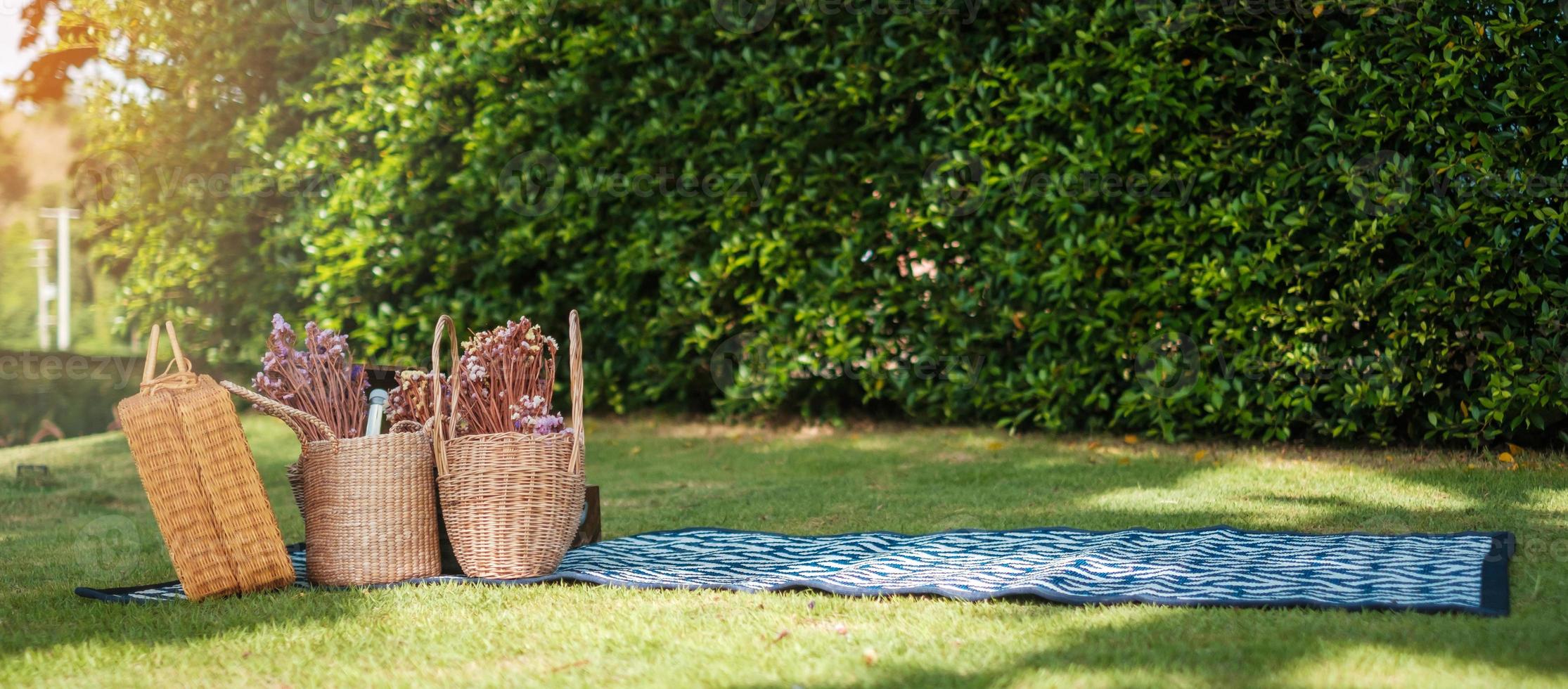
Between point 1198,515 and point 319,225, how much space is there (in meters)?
5.54

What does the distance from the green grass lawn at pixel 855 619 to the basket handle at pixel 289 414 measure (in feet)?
1.49

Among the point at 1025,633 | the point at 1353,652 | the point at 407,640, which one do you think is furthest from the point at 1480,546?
the point at 407,640

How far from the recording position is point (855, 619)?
9.69 feet

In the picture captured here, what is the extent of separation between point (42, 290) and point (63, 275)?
45cm

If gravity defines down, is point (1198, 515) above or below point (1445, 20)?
below

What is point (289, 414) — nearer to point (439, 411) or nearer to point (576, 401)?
point (439, 411)

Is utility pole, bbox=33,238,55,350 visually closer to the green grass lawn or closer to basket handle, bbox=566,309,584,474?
the green grass lawn

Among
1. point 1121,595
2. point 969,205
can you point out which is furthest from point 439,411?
point 969,205

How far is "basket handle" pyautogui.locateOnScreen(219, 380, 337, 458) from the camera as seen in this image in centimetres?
344

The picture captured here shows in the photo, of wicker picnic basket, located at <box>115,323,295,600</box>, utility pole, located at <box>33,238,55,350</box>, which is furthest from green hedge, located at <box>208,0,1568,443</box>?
utility pole, located at <box>33,238,55,350</box>

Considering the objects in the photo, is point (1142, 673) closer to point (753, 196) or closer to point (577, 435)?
point (577, 435)

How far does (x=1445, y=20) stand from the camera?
193 inches

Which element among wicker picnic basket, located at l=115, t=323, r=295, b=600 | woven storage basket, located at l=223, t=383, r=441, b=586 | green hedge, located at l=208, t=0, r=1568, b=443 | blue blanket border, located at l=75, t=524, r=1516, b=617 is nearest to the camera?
blue blanket border, located at l=75, t=524, r=1516, b=617

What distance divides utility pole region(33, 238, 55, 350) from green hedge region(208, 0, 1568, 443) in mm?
13993
